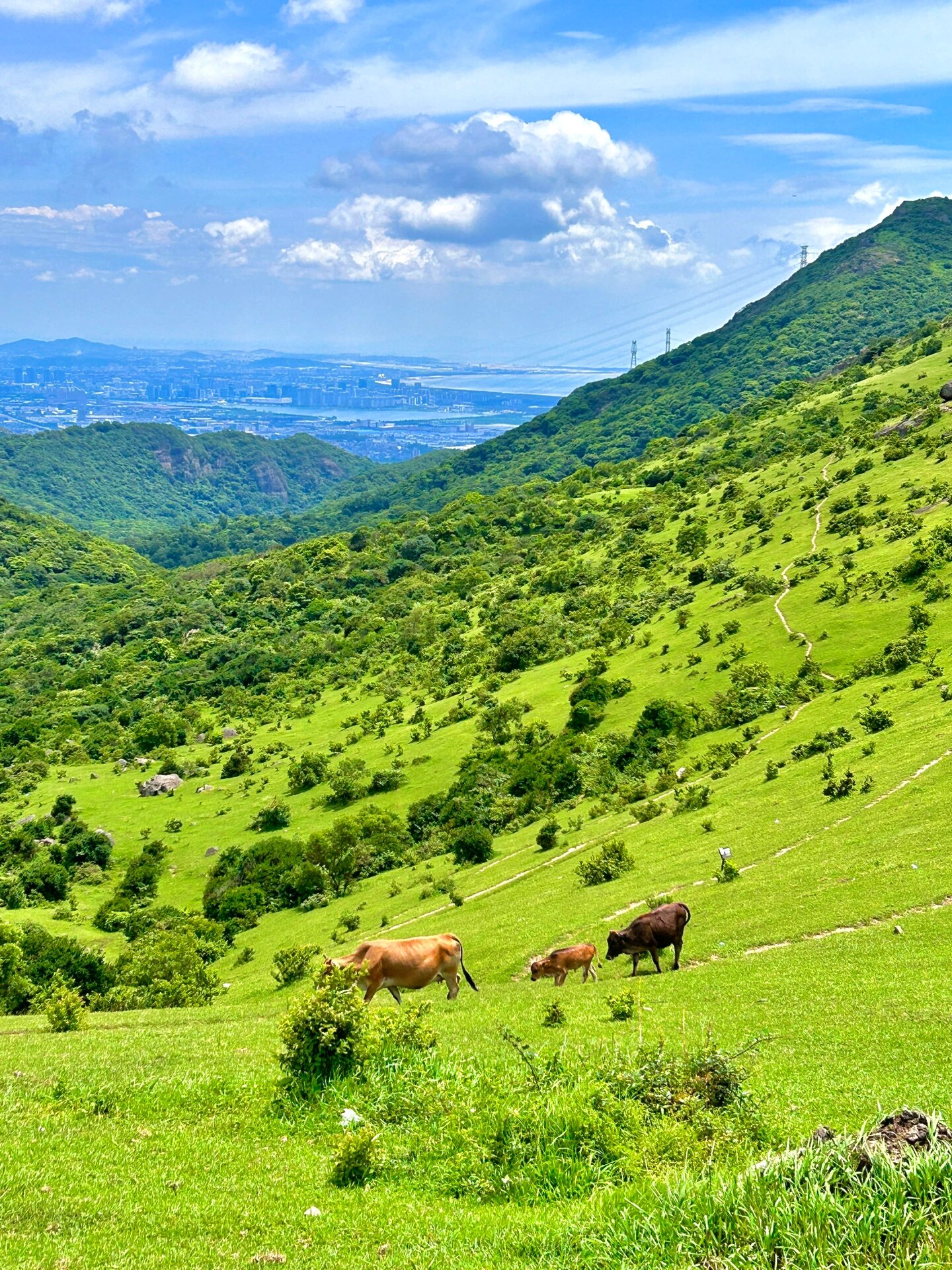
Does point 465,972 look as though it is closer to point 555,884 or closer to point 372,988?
point 372,988

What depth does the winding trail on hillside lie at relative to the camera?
55.4 meters

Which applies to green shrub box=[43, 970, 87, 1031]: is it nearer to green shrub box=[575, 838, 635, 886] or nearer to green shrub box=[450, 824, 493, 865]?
green shrub box=[575, 838, 635, 886]

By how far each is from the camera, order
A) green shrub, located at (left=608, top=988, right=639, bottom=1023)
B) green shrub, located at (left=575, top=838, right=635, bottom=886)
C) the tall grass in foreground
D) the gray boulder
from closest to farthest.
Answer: the tall grass in foreground, green shrub, located at (left=608, top=988, right=639, bottom=1023), green shrub, located at (left=575, top=838, right=635, bottom=886), the gray boulder

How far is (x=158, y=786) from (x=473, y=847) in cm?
5077

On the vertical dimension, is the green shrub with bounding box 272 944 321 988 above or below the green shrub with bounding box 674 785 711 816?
below

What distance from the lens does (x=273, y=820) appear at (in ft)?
226

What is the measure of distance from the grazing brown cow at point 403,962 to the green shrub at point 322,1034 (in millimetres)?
3347

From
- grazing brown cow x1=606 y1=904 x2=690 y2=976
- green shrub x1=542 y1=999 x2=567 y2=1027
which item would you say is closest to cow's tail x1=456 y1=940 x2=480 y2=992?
green shrub x1=542 y1=999 x2=567 y2=1027

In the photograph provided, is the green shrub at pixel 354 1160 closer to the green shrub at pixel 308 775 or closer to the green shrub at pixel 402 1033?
the green shrub at pixel 402 1033

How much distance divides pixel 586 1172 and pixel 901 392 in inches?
5176

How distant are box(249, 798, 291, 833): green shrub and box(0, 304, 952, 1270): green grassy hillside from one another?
78 cm

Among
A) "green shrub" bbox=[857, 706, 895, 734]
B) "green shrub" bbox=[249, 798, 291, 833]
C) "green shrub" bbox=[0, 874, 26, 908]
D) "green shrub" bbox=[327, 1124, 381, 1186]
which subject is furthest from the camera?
"green shrub" bbox=[249, 798, 291, 833]

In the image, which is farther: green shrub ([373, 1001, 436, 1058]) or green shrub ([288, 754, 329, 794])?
green shrub ([288, 754, 329, 794])

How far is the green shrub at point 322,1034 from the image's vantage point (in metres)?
12.9
